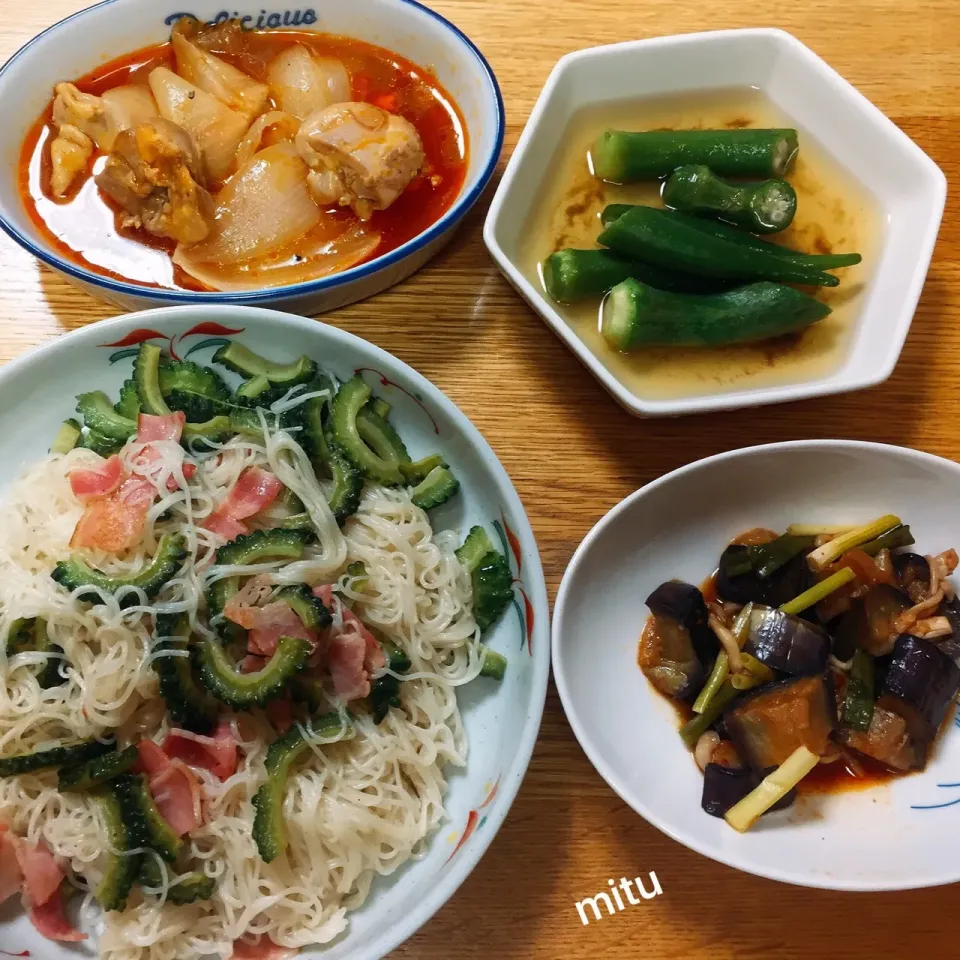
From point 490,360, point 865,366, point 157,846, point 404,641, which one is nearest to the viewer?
point 157,846

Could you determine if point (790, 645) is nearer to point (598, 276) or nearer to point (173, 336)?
point (598, 276)

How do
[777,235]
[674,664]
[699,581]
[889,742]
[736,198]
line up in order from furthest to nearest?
[777,235] < [736,198] < [699,581] < [674,664] < [889,742]

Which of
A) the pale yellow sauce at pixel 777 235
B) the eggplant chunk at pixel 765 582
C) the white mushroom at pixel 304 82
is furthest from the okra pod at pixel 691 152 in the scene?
the eggplant chunk at pixel 765 582

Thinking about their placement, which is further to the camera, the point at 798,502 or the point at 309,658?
the point at 798,502

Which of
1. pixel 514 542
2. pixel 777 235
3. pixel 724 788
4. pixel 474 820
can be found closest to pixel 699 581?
pixel 724 788

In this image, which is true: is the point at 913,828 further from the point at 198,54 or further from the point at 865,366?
the point at 198,54

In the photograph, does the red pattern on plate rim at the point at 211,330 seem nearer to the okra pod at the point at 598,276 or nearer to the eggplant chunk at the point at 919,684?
the okra pod at the point at 598,276

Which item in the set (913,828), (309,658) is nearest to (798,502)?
(913,828)
